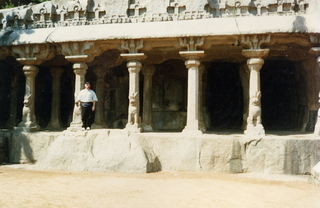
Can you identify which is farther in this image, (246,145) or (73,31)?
(73,31)

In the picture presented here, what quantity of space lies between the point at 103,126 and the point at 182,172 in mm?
4199

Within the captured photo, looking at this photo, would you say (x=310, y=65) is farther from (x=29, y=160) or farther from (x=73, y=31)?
(x=29, y=160)

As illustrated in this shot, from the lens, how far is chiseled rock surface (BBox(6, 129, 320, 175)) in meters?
7.36

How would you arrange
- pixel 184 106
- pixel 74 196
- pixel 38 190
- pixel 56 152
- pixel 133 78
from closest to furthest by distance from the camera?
1. pixel 74 196
2. pixel 38 190
3. pixel 56 152
4. pixel 133 78
5. pixel 184 106

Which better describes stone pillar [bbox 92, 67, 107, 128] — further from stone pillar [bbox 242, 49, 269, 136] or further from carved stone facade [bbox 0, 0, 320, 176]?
stone pillar [bbox 242, 49, 269, 136]

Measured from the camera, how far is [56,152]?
8.09 metres

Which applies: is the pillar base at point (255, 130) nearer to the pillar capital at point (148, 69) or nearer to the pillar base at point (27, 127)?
the pillar capital at point (148, 69)

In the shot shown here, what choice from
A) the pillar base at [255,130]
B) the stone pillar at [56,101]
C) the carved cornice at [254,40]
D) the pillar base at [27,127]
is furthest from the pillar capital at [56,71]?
the pillar base at [255,130]

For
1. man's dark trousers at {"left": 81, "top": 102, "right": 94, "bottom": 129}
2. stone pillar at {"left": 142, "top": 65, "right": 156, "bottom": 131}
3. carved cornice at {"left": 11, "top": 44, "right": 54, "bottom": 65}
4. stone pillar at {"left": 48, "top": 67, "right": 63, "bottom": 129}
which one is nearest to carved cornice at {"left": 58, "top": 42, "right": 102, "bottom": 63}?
carved cornice at {"left": 11, "top": 44, "right": 54, "bottom": 65}

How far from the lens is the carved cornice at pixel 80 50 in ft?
28.3

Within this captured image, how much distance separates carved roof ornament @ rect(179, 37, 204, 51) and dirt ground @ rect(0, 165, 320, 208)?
3.06 metres

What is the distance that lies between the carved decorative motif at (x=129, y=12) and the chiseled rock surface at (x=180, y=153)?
9.77 ft

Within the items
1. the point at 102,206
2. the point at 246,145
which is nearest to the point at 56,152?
the point at 102,206

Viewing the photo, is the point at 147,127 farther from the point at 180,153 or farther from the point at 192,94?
the point at 180,153
